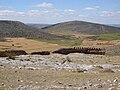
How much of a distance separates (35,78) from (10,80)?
1.74 m

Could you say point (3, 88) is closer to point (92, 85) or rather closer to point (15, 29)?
point (92, 85)

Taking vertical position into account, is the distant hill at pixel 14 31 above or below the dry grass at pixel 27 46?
above

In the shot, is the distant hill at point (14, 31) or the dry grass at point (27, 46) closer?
the dry grass at point (27, 46)

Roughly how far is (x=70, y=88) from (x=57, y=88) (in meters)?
0.64

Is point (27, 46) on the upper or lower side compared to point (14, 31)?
lower

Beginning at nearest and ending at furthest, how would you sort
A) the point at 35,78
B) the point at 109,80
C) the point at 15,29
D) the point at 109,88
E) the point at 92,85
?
the point at 109,88
the point at 92,85
the point at 109,80
the point at 35,78
the point at 15,29

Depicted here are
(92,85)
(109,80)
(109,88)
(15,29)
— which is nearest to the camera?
(109,88)

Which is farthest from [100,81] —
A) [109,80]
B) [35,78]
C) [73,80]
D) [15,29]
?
[15,29]

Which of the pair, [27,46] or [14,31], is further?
[14,31]

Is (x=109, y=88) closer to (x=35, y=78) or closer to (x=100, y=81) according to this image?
(x=100, y=81)

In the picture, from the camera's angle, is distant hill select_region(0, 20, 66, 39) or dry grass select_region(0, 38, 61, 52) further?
distant hill select_region(0, 20, 66, 39)

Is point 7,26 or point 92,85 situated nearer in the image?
point 92,85

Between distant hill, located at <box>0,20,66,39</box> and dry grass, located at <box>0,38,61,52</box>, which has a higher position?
distant hill, located at <box>0,20,66,39</box>

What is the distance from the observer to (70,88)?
1533 cm
